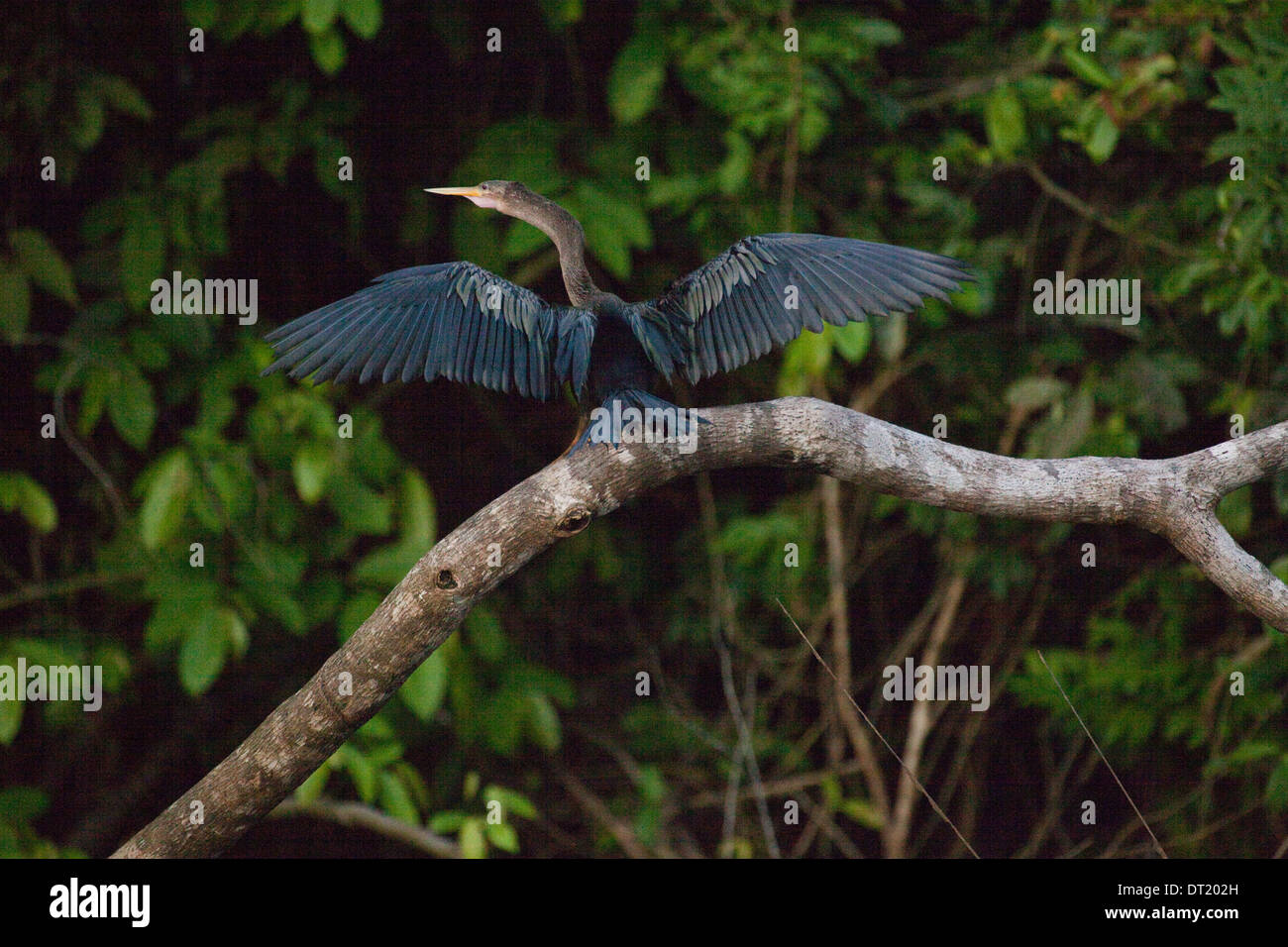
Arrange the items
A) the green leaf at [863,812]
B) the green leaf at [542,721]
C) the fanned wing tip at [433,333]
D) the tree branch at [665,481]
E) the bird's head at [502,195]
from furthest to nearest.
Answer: the green leaf at [863,812]
the green leaf at [542,721]
the bird's head at [502,195]
the fanned wing tip at [433,333]
the tree branch at [665,481]

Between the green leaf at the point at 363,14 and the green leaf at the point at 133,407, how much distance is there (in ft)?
3.04

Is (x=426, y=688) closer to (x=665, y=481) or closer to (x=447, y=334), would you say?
(x=447, y=334)

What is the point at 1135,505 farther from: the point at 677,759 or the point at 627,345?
the point at 677,759

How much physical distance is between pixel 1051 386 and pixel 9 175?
2.46 m

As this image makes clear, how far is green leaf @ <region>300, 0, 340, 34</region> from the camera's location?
2.72 metres

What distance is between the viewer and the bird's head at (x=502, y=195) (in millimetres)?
2537

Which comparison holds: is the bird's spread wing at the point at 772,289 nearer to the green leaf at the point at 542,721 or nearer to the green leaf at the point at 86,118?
the green leaf at the point at 542,721

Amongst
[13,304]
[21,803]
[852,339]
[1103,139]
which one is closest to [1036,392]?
[852,339]

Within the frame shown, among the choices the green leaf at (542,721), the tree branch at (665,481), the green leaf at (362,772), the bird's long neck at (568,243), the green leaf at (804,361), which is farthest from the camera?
the green leaf at (542,721)

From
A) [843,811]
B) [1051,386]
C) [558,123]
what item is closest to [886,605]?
[843,811]

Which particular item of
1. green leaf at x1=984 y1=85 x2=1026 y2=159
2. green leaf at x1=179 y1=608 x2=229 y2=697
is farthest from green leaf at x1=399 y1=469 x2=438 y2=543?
green leaf at x1=984 y1=85 x2=1026 y2=159

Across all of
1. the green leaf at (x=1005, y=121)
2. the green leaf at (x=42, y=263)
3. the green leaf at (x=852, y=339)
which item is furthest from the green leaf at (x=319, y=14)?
the green leaf at (x=1005, y=121)

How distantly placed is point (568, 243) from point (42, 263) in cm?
138

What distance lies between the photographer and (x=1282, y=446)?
184cm
